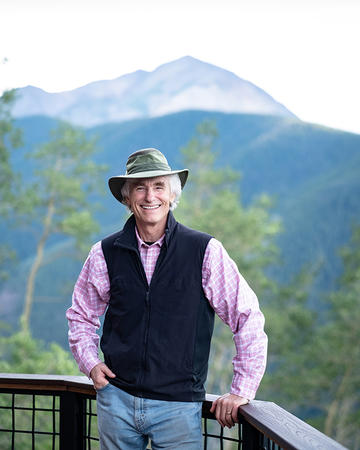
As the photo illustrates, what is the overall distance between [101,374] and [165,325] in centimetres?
23

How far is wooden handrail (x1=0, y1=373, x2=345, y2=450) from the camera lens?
1329 mm

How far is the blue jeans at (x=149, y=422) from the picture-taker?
172cm

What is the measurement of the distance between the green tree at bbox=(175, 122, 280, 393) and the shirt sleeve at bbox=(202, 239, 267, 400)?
1260 cm

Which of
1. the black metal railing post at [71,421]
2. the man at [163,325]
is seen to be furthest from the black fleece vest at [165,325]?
the black metal railing post at [71,421]

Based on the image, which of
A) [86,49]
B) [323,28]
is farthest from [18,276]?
[323,28]

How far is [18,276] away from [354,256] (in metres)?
10.1

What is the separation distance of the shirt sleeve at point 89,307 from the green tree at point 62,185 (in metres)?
13.5

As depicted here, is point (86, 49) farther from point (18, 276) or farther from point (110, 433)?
point (110, 433)

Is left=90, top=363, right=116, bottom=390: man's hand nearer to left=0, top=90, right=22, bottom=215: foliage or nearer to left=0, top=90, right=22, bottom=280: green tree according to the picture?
left=0, top=90, right=22, bottom=280: green tree

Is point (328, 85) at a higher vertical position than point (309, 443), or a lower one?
higher

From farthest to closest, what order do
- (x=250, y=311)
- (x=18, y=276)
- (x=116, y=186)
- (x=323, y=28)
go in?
(x=323, y=28) → (x=18, y=276) → (x=116, y=186) → (x=250, y=311)

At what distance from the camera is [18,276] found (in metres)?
20.5

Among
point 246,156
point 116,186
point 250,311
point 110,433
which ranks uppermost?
point 246,156

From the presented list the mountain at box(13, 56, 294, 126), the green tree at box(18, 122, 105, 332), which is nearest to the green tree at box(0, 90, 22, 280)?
the green tree at box(18, 122, 105, 332)
